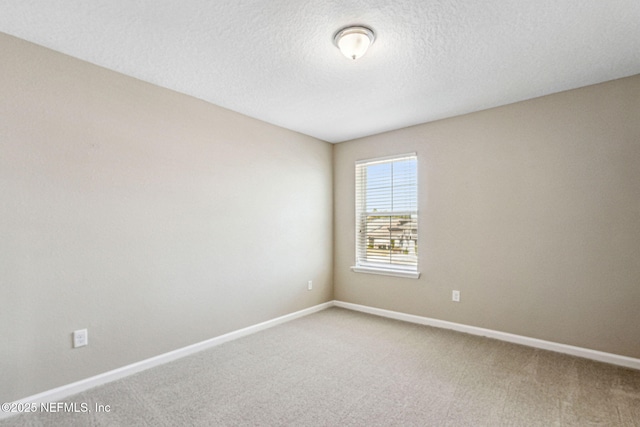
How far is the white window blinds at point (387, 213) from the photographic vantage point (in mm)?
3893

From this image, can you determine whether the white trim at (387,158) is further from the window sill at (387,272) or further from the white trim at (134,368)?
the white trim at (134,368)

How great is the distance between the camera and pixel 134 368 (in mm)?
2543

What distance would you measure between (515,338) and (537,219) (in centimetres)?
120

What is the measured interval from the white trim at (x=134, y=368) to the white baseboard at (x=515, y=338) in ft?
4.36

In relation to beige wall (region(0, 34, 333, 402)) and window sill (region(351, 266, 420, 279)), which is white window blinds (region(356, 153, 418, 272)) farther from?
beige wall (region(0, 34, 333, 402))

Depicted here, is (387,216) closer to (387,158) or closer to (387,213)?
(387,213)

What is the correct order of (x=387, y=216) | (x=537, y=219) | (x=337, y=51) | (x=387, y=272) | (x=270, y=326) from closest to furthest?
1. (x=337, y=51)
2. (x=537, y=219)
3. (x=270, y=326)
4. (x=387, y=272)
5. (x=387, y=216)

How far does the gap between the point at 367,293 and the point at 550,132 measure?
2.72 metres

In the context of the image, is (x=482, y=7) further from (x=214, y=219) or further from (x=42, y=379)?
(x=42, y=379)

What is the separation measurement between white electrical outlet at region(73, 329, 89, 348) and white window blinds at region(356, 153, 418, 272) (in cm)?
308

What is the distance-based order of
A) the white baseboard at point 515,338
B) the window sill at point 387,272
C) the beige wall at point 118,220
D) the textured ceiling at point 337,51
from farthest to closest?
the window sill at point 387,272, the white baseboard at point 515,338, the beige wall at point 118,220, the textured ceiling at point 337,51

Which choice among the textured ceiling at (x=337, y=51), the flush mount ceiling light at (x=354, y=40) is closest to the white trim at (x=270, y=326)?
the textured ceiling at (x=337, y=51)

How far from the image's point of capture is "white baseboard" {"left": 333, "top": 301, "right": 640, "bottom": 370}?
103 inches

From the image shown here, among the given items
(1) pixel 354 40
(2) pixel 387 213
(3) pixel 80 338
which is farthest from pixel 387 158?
(3) pixel 80 338
